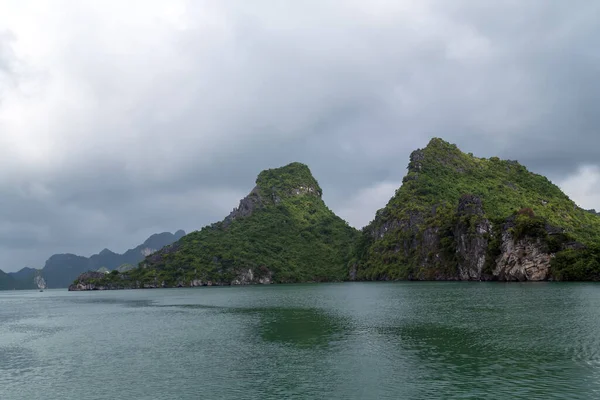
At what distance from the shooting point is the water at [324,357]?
28.0 m

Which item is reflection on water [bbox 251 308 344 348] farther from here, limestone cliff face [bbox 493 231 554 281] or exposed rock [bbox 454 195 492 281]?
exposed rock [bbox 454 195 492 281]

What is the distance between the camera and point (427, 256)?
188 meters

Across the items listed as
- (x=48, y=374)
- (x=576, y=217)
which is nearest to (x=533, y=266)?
(x=576, y=217)

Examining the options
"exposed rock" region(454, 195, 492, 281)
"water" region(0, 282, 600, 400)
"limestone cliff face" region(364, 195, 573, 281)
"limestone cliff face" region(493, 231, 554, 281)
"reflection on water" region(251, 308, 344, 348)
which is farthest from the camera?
"exposed rock" region(454, 195, 492, 281)

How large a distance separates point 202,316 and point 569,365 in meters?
56.2

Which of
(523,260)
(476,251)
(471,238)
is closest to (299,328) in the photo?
(523,260)

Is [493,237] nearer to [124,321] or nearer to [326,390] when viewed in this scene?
[124,321]

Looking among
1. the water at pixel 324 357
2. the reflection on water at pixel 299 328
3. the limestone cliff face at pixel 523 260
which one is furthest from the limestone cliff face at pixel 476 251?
the reflection on water at pixel 299 328

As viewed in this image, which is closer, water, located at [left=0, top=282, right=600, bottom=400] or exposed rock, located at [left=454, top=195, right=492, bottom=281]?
water, located at [left=0, top=282, right=600, bottom=400]

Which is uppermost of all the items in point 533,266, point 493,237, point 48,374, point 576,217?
point 576,217

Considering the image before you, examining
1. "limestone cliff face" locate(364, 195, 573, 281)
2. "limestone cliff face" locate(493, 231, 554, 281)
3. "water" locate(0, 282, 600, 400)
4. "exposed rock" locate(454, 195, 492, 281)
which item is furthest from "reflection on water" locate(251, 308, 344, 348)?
"exposed rock" locate(454, 195, 492, 281)

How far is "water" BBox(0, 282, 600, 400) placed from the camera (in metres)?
28.0

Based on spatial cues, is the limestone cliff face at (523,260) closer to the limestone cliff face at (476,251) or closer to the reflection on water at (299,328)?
the limestone cliff face at (476,251)

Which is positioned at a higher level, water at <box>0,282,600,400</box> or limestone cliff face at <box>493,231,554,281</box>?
limestone cliff face at <box>493,231,554,281</box>
